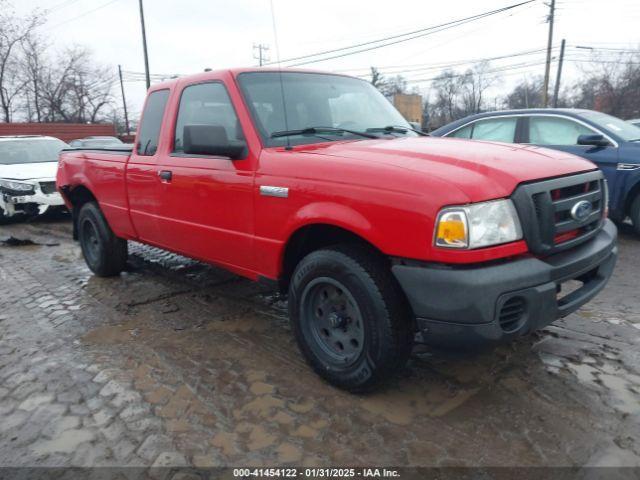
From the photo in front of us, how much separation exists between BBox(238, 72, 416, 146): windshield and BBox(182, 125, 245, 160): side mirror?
9.9 inches

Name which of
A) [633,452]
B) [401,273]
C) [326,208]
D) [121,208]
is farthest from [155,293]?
[633,452]

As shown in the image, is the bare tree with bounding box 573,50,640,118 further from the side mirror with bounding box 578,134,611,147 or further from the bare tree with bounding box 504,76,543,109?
the side mirror with bounding box 578,134,611,147

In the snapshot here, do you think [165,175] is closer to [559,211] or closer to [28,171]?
[559,211]

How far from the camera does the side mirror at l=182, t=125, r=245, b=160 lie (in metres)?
3.00

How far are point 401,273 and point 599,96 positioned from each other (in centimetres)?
5136

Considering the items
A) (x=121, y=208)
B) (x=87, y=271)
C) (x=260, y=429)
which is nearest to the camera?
(x=260, y=429)

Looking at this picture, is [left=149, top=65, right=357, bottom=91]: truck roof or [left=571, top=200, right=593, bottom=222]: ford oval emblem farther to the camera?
[left=149, top=65, right=357, bottom=91]: truck roof

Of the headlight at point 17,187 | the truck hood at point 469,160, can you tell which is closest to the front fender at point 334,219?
the truck hood at point 469,160

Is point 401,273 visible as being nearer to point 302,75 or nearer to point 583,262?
point 583,262

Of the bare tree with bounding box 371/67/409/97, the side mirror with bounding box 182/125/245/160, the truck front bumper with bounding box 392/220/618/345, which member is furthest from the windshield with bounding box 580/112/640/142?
the bare tree with bounding box 371/67/409/97

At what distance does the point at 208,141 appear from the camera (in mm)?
3014

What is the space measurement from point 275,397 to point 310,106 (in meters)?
2.02

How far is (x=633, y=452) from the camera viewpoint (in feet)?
7.38

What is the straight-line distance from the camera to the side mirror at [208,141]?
118 inches
